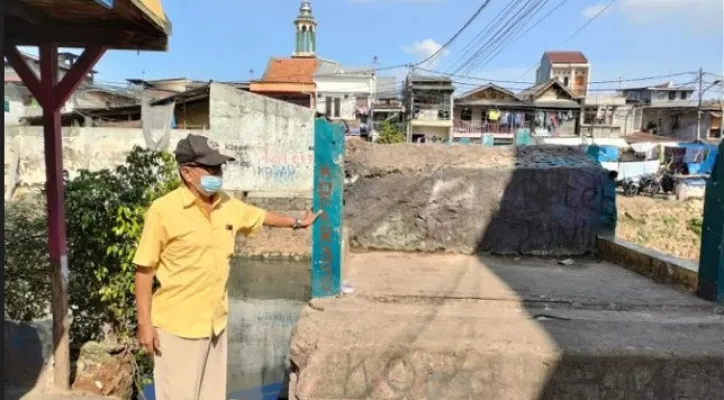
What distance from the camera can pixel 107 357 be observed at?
4.53 meters

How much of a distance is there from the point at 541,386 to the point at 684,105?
42.9 m

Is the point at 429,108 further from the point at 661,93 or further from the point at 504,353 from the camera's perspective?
the point at 504,353

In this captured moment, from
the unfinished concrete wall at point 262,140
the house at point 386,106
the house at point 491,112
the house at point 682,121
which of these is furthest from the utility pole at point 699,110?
the unfinished concrete wall at point 262,140

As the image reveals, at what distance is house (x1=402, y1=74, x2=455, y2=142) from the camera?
113ft

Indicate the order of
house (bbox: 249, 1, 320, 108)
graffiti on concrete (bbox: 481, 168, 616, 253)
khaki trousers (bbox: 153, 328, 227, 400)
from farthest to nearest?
house (bbox: 249, 1, 320, 108) < graffiti on concrete (bbox: 481, 168, 616, 253) < khaki trousers (bbox: 153, 328, 227, 400)

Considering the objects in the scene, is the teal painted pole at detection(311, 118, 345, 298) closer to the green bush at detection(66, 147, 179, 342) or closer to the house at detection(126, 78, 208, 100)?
the green bush at detection(66, 147, 179, 342)

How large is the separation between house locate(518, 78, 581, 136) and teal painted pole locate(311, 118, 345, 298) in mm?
32883

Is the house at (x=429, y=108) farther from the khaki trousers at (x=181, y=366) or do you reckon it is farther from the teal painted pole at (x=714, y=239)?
the khaki trousers at (x=181, y=366)

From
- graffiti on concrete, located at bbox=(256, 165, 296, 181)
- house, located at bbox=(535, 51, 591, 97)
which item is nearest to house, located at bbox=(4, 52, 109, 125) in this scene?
graffiti on concrete, located at bbox=(256, 165, 296, 181)

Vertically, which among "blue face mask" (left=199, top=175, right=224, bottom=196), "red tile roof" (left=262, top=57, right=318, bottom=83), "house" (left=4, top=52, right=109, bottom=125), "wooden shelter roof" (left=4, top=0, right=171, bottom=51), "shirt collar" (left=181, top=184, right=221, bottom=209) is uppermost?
"red tile roof" (left=262, top=57, right=318, bottom=83)

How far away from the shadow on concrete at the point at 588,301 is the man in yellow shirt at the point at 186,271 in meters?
1.86

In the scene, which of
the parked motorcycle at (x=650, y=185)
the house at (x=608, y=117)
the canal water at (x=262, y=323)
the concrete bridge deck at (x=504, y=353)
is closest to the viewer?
the concrete bridge deck at (x=504, y=353)

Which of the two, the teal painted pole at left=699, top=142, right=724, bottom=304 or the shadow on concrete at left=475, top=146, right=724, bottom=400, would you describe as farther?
the teal painted pole at left=699, top=142, right=724, bottom=304

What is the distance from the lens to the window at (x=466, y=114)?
35594mm
